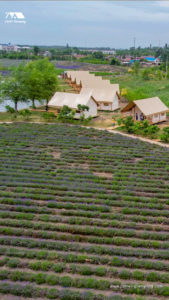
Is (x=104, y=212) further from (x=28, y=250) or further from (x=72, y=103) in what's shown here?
(x=72, y=103)

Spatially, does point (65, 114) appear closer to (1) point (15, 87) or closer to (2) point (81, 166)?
(1) point (15, 87)

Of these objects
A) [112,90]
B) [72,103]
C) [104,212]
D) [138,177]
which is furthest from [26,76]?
[104,212]

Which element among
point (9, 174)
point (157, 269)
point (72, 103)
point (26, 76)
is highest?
point (26, 76)

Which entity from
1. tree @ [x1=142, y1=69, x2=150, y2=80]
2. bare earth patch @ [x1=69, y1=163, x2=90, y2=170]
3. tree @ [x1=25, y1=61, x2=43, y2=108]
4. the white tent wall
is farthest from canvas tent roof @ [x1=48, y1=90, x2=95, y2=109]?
tree @ [x1=142, y1=69, x2=150, y2=80]

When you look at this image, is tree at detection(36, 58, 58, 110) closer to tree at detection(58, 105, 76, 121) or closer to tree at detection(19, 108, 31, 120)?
tree at detection(19, 108, 31, 120)

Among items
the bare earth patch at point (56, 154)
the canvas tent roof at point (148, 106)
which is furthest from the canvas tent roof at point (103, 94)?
the bare earth patch at point (56, 154)

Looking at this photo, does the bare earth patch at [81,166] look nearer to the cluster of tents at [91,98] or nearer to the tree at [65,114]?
the tree at [65,114]
